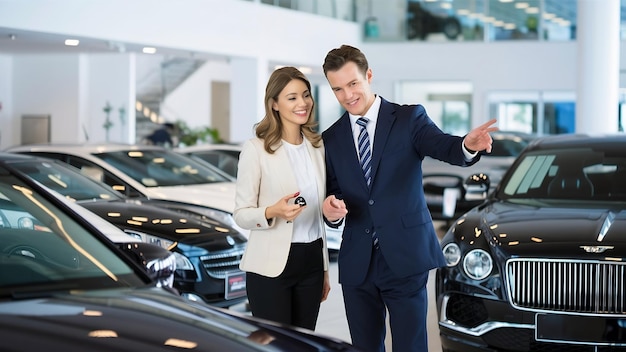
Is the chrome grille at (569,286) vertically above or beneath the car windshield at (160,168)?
beneath

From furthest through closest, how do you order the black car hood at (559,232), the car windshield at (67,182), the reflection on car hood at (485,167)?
the reflection on car hood at (485,167) → the car windshield at (67,182) → the black car hood at (559,232)

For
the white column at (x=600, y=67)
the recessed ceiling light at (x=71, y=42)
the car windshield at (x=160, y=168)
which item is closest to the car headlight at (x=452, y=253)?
the car windshield at (x=160, y=168)

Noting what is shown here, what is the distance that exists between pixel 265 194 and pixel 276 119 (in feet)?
1.01

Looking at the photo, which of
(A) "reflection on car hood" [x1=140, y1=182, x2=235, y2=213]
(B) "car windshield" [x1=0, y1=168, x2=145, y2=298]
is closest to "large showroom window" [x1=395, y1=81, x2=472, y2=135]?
(A) "reflection on car hood" [x1=140, y1=182, x2=235, y2=213]

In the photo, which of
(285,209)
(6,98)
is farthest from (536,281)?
(6,98)

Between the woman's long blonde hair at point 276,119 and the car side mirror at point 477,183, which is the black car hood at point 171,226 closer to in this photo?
the car side mirror at point 477,183

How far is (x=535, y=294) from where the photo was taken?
5156 mm

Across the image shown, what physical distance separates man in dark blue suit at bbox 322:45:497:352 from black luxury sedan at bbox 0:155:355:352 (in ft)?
3.35

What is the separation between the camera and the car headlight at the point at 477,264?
5.34 m

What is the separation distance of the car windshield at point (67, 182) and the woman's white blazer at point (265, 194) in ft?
11.8

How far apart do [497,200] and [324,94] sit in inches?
914

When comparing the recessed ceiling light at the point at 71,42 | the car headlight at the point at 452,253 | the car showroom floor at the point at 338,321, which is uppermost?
the recessed ceiling light at the point at 71,42

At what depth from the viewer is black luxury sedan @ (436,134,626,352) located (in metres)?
5.04

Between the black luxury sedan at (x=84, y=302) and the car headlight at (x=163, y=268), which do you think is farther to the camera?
the car headlight at (x=163, y=268)
